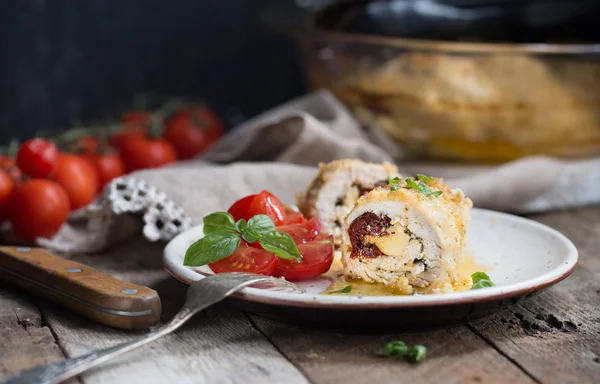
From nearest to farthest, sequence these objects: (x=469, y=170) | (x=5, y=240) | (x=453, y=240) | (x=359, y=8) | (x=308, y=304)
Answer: (x=308, y=304) → (x=453, y=240) → (x=5, y=240) → (x=469, y=170) → (x=359, y=8)

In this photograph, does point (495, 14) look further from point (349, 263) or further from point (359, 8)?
point (349, 263)

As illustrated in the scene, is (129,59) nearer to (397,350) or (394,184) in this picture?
(394,184)

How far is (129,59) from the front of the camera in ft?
14.2

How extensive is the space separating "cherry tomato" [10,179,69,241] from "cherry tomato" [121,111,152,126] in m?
0.97

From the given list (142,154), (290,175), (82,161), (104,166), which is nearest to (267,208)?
(290,175)

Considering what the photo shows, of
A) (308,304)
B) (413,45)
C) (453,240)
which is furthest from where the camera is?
(413,45)

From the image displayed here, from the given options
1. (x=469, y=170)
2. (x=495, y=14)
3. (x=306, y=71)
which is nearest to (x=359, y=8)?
(x=306, y=71)

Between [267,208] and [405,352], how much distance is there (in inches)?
24.6

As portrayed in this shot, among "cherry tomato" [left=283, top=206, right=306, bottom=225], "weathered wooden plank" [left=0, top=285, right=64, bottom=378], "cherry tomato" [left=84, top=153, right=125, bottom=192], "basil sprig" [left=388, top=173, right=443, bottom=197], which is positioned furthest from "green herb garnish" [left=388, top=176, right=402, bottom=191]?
"cherry tomato" [left=84, top=153, right=125, bottom=192]

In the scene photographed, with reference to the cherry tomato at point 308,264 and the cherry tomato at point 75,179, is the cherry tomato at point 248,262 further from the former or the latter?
the cherry tomato at point 75,179

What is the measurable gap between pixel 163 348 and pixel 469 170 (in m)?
1.82

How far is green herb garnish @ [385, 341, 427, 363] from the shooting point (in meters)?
1.84

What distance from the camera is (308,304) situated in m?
1.85

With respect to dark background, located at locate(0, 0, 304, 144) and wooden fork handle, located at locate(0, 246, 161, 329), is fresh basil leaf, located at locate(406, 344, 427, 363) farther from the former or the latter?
dark background, located at locate(0, 0, 304, 144)
